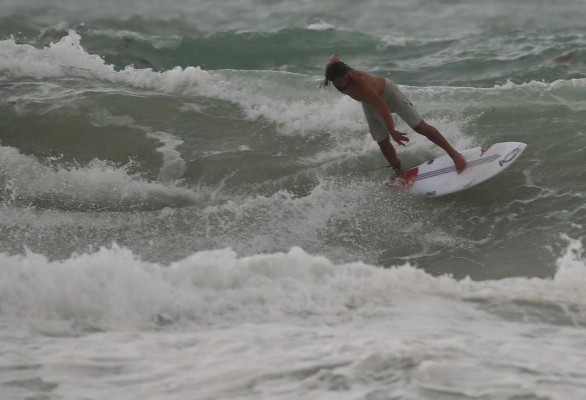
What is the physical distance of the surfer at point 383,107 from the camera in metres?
8.40

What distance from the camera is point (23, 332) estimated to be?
623cm

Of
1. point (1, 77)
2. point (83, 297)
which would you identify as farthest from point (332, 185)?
point (1, 77)

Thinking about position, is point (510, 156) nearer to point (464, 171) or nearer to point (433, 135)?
point (464, 171)

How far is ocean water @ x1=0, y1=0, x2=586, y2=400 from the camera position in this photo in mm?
5609

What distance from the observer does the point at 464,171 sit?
9.11 metres

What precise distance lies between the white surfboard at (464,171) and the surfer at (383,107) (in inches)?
4.2

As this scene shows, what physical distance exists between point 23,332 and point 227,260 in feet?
5.24

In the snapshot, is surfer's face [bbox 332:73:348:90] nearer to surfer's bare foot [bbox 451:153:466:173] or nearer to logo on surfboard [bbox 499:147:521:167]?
surfer's bare foot [bbox 451:153:466:173]

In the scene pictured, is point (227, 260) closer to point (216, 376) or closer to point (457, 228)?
point (216, 376)

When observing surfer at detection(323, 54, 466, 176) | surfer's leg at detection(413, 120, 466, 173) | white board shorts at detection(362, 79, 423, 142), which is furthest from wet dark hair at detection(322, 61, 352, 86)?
surfer's leg at detection(413, 120, 466, 173)

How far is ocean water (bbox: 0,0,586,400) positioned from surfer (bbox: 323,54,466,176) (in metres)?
0.47

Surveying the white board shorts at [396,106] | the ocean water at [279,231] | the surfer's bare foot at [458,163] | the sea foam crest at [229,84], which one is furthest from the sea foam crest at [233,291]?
the sea foam crest at [229,84]

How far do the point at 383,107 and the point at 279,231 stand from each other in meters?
1.51

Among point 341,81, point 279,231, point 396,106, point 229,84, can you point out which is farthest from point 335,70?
point 229,84
